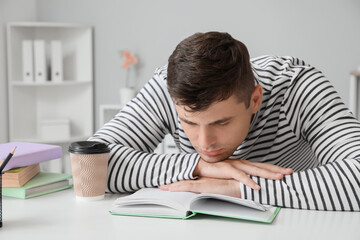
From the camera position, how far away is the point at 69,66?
3908 mm

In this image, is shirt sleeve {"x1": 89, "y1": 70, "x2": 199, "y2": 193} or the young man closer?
the young man

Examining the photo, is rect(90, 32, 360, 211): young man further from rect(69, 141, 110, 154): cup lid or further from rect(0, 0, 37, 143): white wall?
rect(0, 0, 37, 143): white wall

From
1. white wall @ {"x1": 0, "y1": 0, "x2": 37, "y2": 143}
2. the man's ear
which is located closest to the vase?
white wall @ {"x1": 0, "y1": 0, "x2": 37, "y2": 143}

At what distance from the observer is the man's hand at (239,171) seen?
1157 mm

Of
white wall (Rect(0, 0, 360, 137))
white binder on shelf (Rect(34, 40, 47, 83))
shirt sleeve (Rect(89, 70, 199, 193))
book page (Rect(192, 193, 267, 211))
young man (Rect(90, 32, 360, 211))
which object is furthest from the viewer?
white binder on shelf (Rect(34, 40, 47, 83))

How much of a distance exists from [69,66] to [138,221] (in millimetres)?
3057

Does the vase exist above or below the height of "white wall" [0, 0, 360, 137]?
below

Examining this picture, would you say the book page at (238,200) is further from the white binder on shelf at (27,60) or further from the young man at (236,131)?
the white binder on shelf at (27,60)

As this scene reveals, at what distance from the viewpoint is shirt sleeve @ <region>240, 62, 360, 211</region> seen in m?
1.11

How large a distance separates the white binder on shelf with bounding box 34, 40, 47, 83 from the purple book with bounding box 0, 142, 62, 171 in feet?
7.57

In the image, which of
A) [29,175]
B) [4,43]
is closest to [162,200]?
[29,175]

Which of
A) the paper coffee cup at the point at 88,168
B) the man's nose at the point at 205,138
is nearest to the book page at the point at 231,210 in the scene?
the man's nose at the point at 205,138

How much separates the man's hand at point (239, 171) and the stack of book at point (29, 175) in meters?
0.36

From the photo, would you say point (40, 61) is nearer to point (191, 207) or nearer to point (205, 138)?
point (205, 138)
